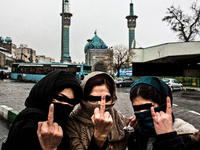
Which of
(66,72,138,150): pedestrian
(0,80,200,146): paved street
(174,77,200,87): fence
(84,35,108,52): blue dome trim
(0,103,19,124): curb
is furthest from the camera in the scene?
(84,35,108,52): blue dome trim

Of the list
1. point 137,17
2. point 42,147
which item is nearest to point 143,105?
point 42,147

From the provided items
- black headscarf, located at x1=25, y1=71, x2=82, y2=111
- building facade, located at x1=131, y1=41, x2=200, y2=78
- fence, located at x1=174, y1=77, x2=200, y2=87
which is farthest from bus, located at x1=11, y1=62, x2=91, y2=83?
black headscarf, located at x1=25, y1=71, x2=82, y2=111

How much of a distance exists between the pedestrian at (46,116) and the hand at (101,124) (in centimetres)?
26

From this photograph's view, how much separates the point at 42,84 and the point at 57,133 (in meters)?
0.49

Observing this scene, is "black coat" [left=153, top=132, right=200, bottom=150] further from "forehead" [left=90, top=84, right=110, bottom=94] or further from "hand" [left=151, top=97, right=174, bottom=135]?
Answer: "forehead" [left=90, top=84, right=110, bottom=94]

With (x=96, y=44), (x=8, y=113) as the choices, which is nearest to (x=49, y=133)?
(x=8, y=113)

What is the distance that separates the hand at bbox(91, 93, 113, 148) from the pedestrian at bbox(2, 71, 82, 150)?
26 centimetres

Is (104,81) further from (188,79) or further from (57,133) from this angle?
(188,79)

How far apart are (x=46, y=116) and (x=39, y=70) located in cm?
1998

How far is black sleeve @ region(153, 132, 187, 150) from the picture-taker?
42.0 inches

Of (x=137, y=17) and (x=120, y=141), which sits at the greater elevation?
(x=137, y=17)

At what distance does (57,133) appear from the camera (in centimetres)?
116

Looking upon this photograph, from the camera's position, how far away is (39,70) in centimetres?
2003

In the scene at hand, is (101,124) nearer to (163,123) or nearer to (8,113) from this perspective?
(163,123)
